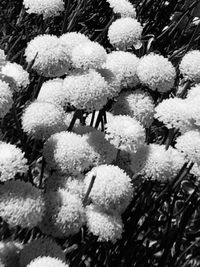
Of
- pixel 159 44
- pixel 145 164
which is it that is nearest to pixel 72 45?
pixel 145 164

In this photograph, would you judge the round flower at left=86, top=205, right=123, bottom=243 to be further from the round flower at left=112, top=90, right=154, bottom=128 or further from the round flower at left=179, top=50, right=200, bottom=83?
the round flower at left=179, top=50, right=200, bottom=83

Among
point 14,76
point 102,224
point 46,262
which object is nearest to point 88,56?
point 14,76

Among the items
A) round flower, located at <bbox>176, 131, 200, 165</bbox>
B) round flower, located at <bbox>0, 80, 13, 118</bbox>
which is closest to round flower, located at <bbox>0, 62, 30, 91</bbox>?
round flower, located at <bbox>0, 80, 13, 118</bbox>

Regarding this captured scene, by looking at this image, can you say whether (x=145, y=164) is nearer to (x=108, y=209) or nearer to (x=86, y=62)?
(x=108, y=209)

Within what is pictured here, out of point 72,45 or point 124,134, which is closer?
point 124,134

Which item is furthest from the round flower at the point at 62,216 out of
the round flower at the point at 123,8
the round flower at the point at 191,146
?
the round flower at the point at 123,8
